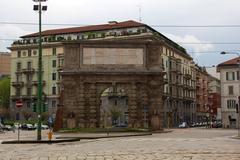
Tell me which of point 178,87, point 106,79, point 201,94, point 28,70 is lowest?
point 106,79

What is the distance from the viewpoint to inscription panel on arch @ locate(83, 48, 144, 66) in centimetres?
6188

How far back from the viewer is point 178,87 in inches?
4786

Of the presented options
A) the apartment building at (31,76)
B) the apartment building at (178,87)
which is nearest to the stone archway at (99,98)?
the apartment building at (178,87)

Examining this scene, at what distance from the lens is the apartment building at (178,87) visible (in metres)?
111

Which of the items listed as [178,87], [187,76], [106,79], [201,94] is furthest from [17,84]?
→ [106,79]

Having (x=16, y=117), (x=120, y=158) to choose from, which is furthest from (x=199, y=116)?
(x=120, y=158)

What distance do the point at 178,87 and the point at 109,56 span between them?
62009 millimetres

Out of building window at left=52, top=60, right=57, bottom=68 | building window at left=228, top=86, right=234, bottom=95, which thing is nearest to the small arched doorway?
building window at left=52, top=60, right=57, bottom=68

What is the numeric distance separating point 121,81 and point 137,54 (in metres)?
4.14

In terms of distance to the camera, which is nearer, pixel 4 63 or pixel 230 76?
pixel 230 76

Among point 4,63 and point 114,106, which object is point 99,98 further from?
point 4,63

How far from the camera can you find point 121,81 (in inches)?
2432

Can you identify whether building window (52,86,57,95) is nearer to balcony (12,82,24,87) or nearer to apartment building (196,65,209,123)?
balcony (12,82,24,87)

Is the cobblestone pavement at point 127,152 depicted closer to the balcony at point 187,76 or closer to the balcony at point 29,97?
the balcony at point 29,97
